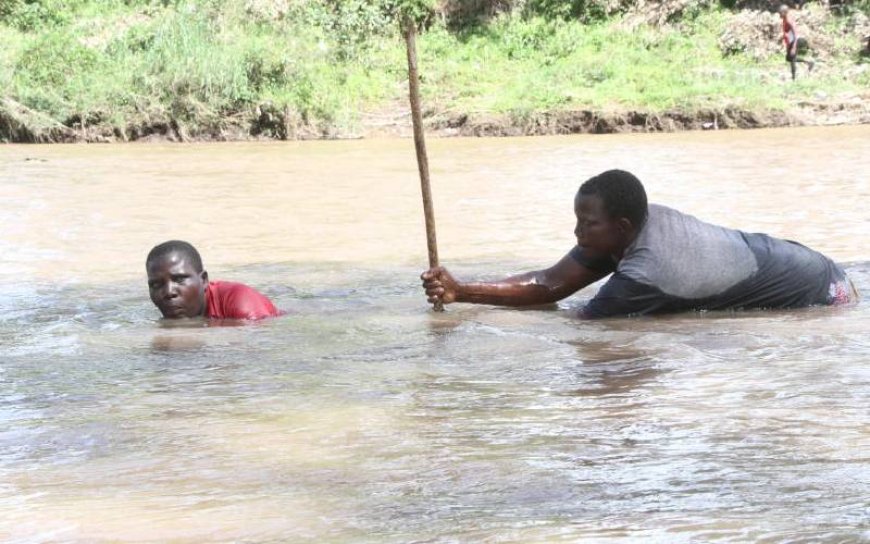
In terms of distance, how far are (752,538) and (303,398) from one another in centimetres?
224

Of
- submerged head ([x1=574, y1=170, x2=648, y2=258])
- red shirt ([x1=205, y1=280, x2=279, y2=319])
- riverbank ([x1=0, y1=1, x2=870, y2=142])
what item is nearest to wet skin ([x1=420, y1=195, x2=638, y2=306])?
submerged head ([x1=574, y1=170, x2=648, y2=258])

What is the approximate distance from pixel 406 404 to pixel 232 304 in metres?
2.43

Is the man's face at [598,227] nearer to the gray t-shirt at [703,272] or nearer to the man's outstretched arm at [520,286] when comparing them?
the gray t-shirt at [703,272]

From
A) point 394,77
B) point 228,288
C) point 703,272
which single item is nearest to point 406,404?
point 703,272

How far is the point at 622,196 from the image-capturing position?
20.2 feet

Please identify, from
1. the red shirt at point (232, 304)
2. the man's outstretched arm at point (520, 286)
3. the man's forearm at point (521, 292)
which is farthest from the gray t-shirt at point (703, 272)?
the red shirt at point (232, 304)

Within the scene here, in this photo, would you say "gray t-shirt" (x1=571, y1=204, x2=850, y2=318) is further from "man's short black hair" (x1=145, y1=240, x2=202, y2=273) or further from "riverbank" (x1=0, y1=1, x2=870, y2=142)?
"riverbank" (x1=0, y1=1, x2=870, y2=142)

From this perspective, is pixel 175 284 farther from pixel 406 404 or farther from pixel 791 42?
Result: pixel 791 42

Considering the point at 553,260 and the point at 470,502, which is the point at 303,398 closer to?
the point at 470,502

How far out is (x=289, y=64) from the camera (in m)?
24.4

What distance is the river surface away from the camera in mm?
3264

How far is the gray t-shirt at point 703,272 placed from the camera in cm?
623

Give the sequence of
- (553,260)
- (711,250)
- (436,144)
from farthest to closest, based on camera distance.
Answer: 1. (436,144)
2. (553,260)
3. (711,250)

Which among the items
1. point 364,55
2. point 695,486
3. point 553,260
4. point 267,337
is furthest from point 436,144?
point 695,486
